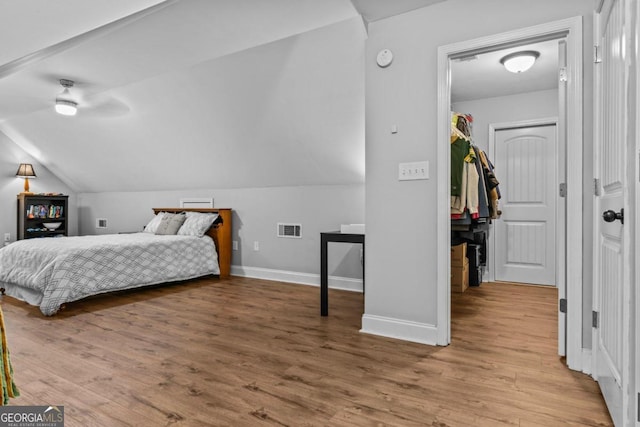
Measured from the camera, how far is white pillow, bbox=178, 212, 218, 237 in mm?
4582

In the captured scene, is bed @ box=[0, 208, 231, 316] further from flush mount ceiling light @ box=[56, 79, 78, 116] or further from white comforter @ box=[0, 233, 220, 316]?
flush mount ceiling light @ box=[56, 79, 78, 116]

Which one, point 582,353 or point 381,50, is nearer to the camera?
point 582,353

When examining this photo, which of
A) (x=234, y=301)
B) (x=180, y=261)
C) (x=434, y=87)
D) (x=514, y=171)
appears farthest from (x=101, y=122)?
(x=514, y=171)

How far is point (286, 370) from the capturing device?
1950 millimetres

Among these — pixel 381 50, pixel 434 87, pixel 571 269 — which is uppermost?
pixel 381 50

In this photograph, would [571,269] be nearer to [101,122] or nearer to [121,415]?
[121,415]

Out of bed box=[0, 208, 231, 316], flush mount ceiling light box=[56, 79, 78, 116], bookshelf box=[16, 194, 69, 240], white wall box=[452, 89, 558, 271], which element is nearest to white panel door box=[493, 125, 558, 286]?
white wall box=[452, 89, 558, 271]

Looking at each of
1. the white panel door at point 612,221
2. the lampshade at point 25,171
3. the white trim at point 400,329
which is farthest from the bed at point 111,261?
the white panel door at point 612,221

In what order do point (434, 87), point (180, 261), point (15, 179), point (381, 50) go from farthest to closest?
point (15, 179) < point (180, 261) < point (381, 50) < point (434, 87)

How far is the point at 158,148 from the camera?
5.03m

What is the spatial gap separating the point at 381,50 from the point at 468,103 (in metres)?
2.50

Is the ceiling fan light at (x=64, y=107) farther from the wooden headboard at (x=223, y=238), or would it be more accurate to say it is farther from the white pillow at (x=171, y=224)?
the wooden headboard at (x=223, y=238)

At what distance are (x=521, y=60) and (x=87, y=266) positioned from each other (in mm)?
4129

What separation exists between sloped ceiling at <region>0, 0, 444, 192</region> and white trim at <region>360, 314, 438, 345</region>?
1.79 m
